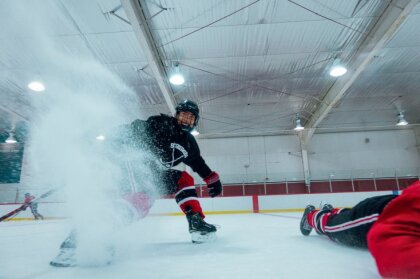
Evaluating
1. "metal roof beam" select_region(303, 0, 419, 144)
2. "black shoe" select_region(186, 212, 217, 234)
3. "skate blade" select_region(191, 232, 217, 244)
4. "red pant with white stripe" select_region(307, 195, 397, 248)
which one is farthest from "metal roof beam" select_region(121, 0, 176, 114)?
"metal roof beam" select_region(303, 0, 419, 144)

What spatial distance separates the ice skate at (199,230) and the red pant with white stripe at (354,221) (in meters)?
0.75

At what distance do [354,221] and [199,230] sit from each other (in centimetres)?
106

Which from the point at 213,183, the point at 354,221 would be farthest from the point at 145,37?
the point at 354,221

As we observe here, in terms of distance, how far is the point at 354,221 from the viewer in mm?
1292

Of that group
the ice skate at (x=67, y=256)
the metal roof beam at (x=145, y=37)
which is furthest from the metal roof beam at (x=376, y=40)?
the ice skate at (x=67, y=256)

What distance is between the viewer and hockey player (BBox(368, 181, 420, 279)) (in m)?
0.73

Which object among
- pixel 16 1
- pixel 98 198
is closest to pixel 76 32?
pixel 16 1

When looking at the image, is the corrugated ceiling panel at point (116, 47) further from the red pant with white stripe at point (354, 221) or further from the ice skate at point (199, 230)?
the red pant with white stripe at point (354, 221)

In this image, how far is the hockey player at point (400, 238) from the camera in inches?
28.6

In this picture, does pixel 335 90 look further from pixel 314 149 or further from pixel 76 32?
pixel 76 32

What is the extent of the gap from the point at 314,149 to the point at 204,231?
13236 mm

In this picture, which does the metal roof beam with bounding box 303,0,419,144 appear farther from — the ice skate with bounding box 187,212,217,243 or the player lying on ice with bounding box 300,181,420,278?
the player lying on ice with bounding box 300,181,420,278

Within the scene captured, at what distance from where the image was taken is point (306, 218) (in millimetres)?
2145

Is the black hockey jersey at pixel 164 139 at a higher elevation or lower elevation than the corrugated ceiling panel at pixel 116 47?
lower
